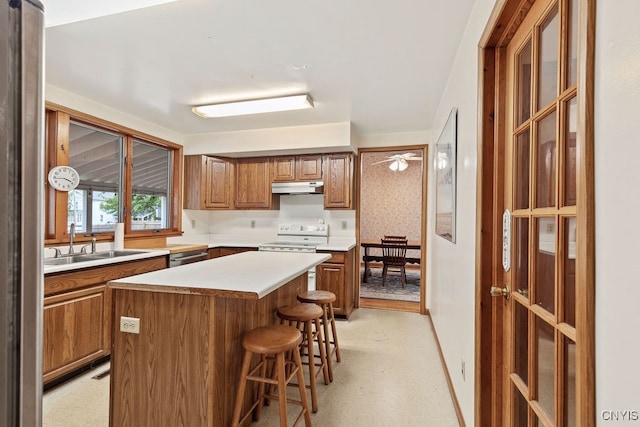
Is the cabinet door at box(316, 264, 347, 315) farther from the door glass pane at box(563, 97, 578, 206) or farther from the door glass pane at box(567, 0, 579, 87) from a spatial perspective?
the door glass pane at box(567, 0, 579, 87)

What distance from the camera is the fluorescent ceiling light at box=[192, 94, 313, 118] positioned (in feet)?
9.29

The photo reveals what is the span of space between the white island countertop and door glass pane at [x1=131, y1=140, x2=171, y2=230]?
2.10m

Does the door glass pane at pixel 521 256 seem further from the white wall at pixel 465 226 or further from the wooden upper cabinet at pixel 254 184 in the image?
the wooden upper cabinet at pixel 254 184

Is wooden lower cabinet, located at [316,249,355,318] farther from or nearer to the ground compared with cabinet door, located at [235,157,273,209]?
nearer to the ground

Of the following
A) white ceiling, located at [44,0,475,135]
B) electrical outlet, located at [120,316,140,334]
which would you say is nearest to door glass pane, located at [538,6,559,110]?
white ceiling, located at [44,0,475,135]

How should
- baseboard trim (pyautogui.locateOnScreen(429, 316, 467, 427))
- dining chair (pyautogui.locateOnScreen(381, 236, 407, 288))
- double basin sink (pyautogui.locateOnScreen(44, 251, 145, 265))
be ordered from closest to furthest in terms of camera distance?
baseboard trim (pyautogui.locateOnScreen(429, 316, 467, 427)), double basin sink (pyautogui.locateOnScreen(44, 251, 145, 265)), dining chair (pyautogui.locateOnScreen(381, 236, 407, 288))

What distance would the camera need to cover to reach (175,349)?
1.57 metres

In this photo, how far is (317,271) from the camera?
150 inches

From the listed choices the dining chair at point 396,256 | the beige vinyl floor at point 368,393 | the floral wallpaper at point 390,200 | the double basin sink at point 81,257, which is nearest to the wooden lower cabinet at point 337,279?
the beige vinyl floor at point 368,393

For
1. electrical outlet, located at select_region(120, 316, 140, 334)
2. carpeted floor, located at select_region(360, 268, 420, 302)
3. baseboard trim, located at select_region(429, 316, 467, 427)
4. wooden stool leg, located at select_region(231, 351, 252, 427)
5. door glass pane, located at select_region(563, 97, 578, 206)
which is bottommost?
carpeted floor, located at select_region(360, 268, 420, 302)

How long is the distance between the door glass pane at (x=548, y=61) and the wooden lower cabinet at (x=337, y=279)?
114 inches
